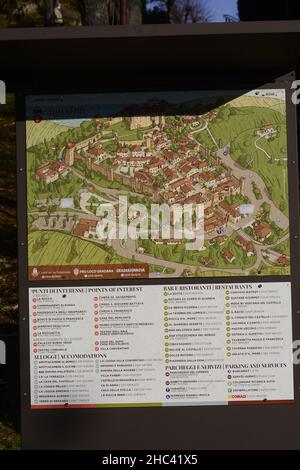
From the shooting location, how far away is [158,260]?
526cm

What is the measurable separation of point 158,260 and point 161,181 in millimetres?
590

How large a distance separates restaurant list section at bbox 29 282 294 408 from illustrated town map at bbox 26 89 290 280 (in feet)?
0.56

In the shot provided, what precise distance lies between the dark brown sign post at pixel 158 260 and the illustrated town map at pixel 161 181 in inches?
0.4

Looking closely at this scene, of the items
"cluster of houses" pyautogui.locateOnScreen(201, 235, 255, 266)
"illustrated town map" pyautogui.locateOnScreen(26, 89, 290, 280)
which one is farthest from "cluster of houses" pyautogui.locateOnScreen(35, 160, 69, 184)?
"cluster of houses" pyautogui.locateOnScreen(201, 235, 255, 266)

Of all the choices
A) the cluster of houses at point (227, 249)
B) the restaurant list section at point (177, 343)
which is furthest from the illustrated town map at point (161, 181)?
the restaurant list section at point (177, 343)

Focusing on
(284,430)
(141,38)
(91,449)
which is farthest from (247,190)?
(91,449)

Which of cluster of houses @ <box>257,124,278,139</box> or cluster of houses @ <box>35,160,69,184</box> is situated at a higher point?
cluster of houses @ <box>257,124,278,139</box>

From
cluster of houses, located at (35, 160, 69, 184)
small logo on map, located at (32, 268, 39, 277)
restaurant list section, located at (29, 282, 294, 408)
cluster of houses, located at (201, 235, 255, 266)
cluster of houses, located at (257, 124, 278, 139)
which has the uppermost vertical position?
cluster of houses, located at (257, 124, 278, 139)

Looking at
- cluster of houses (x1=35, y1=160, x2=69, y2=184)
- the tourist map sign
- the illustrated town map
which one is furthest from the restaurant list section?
cluster of houses (x1=35, y1=160, x2=69, y2=184)

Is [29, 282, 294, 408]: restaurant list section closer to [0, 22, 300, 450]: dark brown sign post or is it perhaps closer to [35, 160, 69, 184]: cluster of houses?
[0, 22, 300, 450]: dark brown sign post

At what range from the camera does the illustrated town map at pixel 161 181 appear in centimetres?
525

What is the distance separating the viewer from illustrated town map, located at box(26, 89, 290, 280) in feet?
17.2

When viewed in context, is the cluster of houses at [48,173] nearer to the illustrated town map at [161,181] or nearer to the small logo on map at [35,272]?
the illustrated town map at [161,181]
